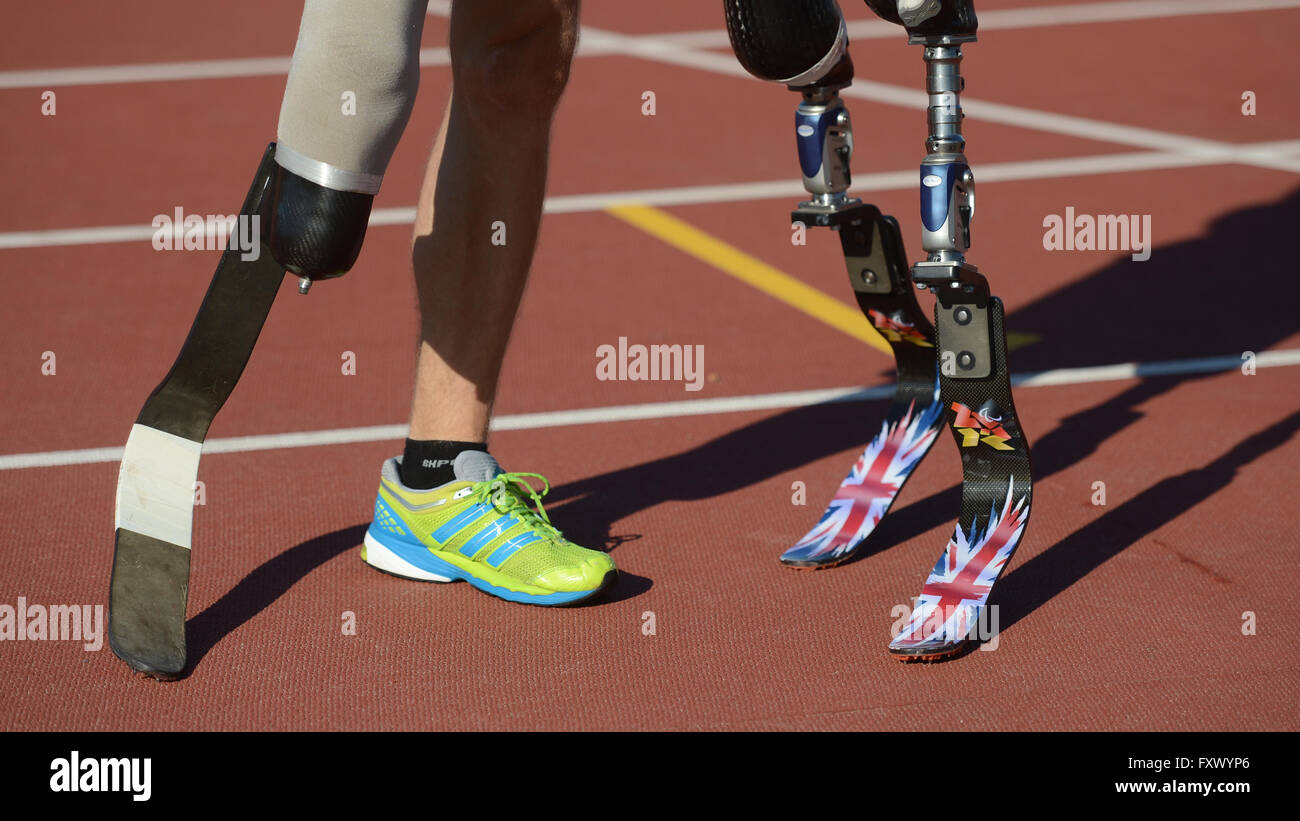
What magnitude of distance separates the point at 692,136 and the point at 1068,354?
314 centimetres

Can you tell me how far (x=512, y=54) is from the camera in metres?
3.15

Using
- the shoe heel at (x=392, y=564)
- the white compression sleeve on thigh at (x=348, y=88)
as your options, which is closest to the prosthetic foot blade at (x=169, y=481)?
the white compression sleeve on thigh at (x=348, y=88)

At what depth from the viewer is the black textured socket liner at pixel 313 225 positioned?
8.79 feet

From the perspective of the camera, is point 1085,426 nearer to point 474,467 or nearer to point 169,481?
point 474,467

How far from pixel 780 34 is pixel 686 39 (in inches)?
265

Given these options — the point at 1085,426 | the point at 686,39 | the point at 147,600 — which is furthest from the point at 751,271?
the point at 686,39

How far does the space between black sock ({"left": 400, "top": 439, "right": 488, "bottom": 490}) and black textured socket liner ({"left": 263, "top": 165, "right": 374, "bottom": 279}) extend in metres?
0.76

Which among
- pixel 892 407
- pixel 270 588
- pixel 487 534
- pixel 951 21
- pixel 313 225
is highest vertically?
pixel 951 21

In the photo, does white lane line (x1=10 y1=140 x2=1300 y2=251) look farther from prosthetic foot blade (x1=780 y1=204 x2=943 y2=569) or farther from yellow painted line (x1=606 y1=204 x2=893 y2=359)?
prosthetic foot blade (x1=780 y1=204 x2=943 y2=569)

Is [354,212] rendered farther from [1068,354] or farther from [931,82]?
[1068,354]

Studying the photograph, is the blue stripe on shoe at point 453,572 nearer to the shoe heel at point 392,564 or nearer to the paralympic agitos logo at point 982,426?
the shoe heel at point 392,564

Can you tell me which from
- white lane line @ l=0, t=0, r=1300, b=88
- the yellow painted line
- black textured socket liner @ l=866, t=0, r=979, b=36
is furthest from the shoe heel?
white lane line @ l=0, t=0, r=1300, b=88

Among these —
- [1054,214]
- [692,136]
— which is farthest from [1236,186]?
[692,136]

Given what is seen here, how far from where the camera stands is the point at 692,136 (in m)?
7.48
